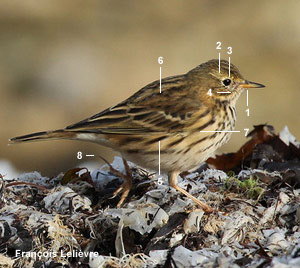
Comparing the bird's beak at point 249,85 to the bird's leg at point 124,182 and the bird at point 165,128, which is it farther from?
the bird's leg at point 124,182

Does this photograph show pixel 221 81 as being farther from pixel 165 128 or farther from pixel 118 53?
pixel 118 53

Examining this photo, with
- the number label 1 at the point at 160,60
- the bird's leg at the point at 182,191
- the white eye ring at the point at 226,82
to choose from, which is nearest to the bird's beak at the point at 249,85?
the white eye ring at the point at 226,82

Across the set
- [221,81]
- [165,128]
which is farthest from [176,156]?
[221,81]

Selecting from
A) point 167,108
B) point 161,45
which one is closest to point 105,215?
point 167,108

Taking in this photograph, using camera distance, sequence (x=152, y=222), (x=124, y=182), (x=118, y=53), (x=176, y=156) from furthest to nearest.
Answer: (x=118, y=53) → (x=176, y=156) → (x=124, y=182) → (x=152, y=222)

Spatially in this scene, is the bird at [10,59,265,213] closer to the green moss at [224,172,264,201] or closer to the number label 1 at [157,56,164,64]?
the green moss at [224,172,264,201]
